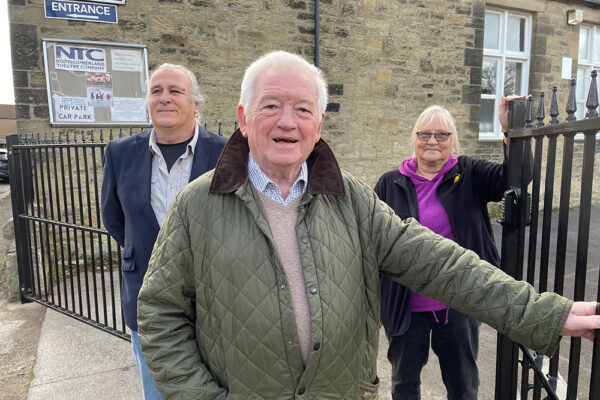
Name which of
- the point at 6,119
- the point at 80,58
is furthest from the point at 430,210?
the point at 6,119

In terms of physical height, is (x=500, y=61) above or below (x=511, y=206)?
above

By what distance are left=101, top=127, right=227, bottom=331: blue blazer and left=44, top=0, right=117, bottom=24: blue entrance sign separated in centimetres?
412

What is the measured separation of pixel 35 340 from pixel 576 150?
11.0 metres

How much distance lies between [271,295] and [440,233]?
1.26m

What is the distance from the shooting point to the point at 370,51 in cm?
732

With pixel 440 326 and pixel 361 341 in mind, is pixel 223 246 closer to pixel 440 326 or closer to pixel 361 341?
pixel 361 341

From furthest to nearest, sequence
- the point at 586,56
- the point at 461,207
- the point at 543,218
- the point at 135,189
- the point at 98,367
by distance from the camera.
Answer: the point at 586,56 < the point at 98,367 < the point at 461,207 < the point at 135,189 < the point at 543,218

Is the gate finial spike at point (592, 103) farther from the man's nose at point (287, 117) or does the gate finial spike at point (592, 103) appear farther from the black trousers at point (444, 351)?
the black trousers at point (444, 351)

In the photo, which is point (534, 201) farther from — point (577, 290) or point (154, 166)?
point (154, 166)

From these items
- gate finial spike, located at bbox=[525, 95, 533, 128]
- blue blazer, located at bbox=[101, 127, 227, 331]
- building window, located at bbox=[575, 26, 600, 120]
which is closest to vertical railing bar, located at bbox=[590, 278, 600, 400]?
gate finial spike, located at bbox=[525, 95, 533, 128]

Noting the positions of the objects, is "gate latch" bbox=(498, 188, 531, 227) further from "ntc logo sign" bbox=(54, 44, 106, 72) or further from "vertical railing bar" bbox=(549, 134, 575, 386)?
"ntc logo sign" bbox=(54, 44, 106, 72)

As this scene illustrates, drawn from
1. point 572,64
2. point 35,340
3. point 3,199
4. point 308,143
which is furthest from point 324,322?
point 3,199

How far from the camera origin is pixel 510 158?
180 cm

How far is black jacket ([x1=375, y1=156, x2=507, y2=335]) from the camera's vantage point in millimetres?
2213
